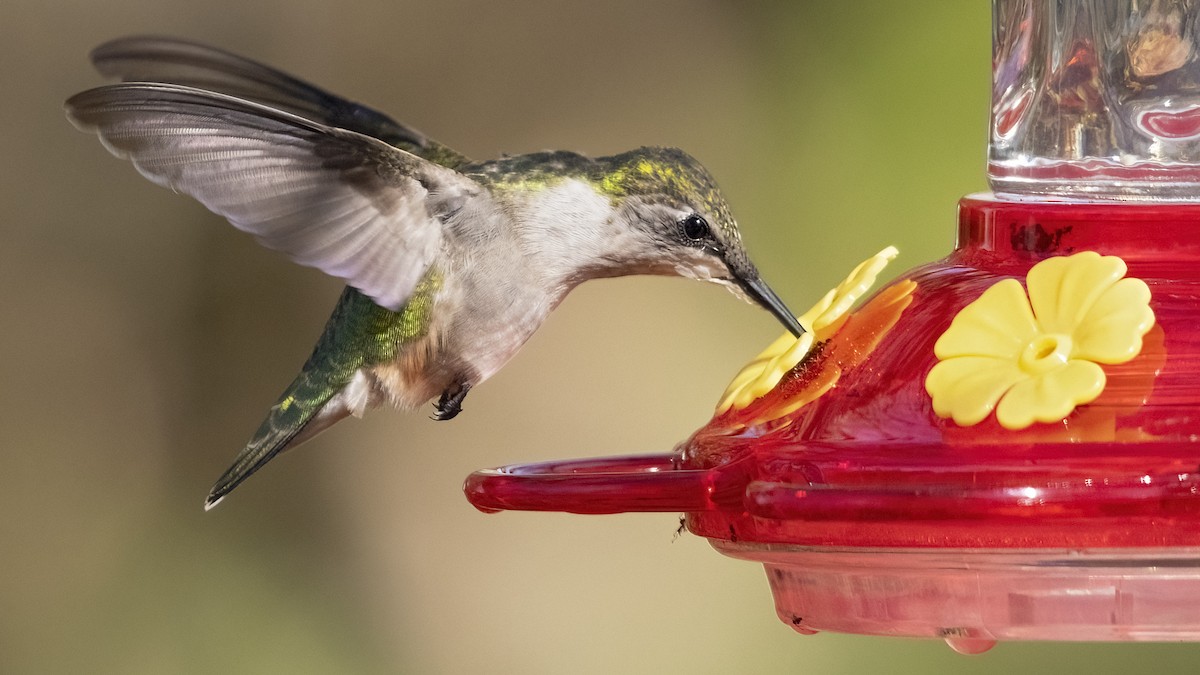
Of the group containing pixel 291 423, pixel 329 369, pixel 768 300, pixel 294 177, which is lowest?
pixel 291 423

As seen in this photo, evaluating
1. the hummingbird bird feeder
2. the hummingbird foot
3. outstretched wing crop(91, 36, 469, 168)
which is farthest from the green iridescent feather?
the hummingbird bird feeder

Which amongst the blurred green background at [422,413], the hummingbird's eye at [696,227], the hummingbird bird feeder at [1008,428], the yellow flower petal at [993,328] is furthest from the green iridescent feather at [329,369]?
the blurred green background at [422,413]

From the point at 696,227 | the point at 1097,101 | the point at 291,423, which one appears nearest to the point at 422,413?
the point at 291,423

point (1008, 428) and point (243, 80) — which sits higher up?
point (243, 80)

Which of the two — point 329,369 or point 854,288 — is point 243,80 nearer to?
point 329,369

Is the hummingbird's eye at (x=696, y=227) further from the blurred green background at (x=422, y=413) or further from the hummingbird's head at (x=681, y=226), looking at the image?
the blurred green background at (x=422, y=413)

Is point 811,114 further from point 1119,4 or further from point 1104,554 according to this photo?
point 1104,554
